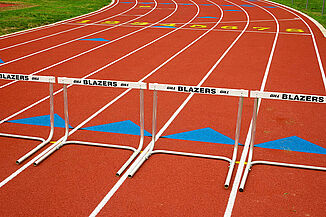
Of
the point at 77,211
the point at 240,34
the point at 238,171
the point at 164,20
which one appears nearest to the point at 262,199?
the point at 238,171

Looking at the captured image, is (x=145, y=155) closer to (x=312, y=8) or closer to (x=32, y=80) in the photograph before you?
(x=32, y=80)

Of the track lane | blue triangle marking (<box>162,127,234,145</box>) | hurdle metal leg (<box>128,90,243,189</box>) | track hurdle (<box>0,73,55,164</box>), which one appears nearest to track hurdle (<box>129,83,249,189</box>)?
hurdle metal leg (<box>128,90,243,189</box>)

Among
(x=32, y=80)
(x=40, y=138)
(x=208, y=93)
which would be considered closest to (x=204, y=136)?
(x=208, y=93)

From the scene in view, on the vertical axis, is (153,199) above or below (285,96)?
below

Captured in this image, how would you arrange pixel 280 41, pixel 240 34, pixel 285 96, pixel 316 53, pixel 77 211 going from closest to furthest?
1. pixel 77 211
2. pixel 285 96
3. pixel 316 53
4. pixel 280 41
5. pixel 240 34

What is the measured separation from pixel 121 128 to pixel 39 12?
58.0 feet

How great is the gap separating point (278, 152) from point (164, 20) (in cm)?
1592

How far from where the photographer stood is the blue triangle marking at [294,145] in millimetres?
6523

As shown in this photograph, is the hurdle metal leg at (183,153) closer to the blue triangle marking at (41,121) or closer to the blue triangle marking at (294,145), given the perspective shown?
the blue triangle marking at (294,145)

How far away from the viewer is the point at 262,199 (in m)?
5.13

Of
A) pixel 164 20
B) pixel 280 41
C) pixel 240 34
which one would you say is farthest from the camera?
pixel 164 20

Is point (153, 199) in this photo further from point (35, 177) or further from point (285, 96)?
point (285, 96)

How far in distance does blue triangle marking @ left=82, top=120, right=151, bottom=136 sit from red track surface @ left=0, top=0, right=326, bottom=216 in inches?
7.1

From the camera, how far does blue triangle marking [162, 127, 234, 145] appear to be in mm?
6910
